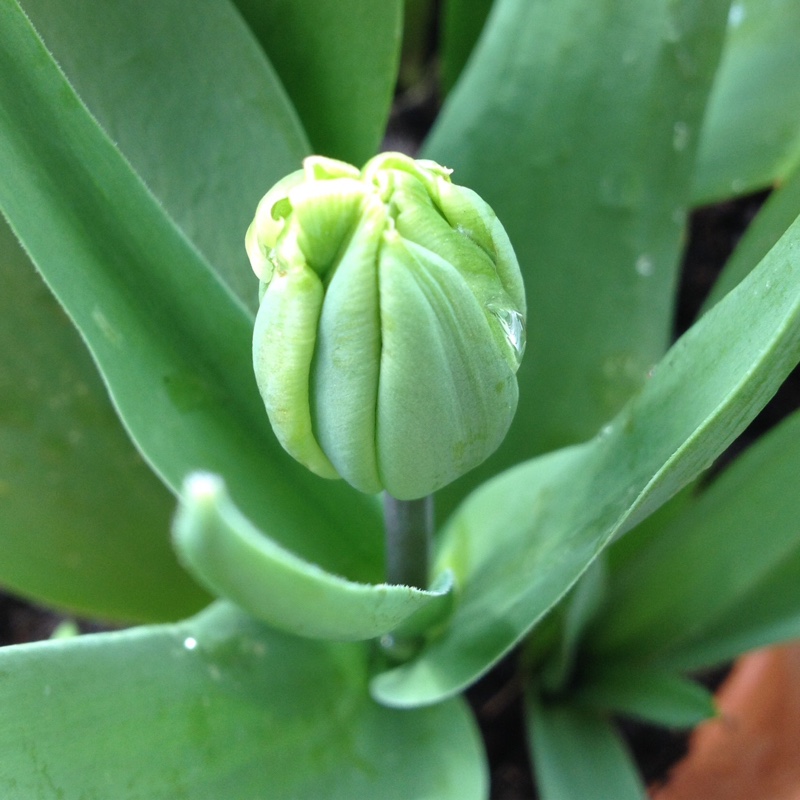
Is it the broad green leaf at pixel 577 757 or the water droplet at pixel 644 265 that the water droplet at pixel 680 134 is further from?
the broad green leaf at pixel 577 757

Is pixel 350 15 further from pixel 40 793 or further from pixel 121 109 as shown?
pixel 40 793

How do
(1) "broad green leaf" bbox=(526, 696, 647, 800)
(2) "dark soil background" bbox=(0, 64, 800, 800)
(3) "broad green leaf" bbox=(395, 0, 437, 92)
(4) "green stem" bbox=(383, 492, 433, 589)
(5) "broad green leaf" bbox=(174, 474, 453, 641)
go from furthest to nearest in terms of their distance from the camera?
(3) "broad green leaf" bbox=(395, 0, 437, 92)
(2) "dark soil background" bbox=(0, 64, 800, 800)
(1) "broad green leaf" bbox=(526, 696, 647, 800)
(4) "green stem" bbox=(383, 492, 433, 589)
(5) "broad green leaf" bbox=(174, 474, 453, 641)

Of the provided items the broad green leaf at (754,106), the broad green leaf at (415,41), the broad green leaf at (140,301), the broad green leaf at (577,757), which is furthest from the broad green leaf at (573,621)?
the broad green leaf at (415,41)

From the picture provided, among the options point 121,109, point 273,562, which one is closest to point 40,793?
point 273,562

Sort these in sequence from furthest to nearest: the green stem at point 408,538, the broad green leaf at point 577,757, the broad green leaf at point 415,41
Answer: the broad green leaf at point 415,41 → the broad green leaf at point 577,757 → the green stem at point 408,538

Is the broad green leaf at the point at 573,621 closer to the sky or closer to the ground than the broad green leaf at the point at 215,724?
closer to the ground

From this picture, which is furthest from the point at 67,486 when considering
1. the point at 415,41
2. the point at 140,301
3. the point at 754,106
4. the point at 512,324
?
the point at 415,41

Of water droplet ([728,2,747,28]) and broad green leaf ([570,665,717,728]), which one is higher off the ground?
water droplet ([728,2,747,28])

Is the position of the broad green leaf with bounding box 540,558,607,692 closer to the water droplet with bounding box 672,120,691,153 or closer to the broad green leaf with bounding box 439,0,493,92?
the water droplet with bounding box 672,120,691,153

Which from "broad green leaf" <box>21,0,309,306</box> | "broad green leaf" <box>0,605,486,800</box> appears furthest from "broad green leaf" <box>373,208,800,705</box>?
"broad green leaf" <box>21,0,309,306</box>
